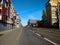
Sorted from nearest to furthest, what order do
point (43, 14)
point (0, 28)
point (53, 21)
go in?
1. point (0, 28)
2. point (53, 21)
3. point (43, 14)

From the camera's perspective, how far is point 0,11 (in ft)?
211

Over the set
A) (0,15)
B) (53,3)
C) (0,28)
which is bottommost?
(0,28)

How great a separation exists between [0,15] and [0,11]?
1776 millimetres

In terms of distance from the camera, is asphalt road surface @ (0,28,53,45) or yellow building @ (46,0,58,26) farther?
yellow building @ (46,0,58,26)

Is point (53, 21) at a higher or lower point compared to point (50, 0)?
lower

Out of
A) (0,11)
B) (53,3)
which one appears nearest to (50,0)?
(53,3)

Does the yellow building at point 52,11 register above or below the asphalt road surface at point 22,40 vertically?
above

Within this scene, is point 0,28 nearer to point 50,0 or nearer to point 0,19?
point 0,19

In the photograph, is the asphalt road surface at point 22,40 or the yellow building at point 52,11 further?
the yellow building at point 52,11

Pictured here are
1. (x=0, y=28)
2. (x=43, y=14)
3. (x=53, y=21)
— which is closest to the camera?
(x=0, y=28)

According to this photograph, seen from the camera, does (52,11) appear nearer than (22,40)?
No

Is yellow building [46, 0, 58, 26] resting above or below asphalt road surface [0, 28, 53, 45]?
above

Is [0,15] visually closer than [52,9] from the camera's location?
Yes

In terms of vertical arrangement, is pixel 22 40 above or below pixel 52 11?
below
